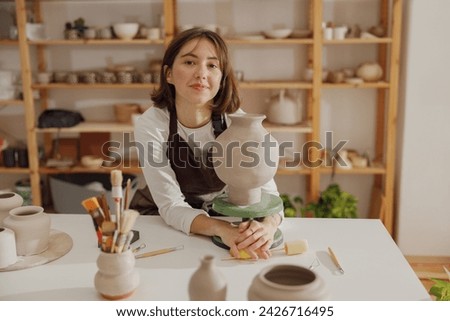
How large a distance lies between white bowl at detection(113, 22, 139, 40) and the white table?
1.95 meters

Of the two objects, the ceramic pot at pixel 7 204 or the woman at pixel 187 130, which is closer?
the ceramic pot at pixel 7 204

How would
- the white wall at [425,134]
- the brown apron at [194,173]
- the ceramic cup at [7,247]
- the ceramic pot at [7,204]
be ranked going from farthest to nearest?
the white wall at [425,134] < the brown apron at [194,173] < the ceramic pot at [7,204] < the ceramic cup at [7,247]

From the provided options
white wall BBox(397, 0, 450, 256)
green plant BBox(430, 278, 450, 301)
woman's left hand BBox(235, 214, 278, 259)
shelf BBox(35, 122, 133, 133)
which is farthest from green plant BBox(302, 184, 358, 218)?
woman's left hand BBox(235, 214, 278, 259)

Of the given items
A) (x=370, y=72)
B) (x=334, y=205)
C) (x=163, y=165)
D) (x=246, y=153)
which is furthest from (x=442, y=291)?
(x=370, y=72)

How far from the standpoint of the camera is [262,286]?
1.01 meters

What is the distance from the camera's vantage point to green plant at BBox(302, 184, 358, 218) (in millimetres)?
3393

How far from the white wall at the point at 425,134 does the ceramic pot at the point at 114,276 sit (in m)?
2.48

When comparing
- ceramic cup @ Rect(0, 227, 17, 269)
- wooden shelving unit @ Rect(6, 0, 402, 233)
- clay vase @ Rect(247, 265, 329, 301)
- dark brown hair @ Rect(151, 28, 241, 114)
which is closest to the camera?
clay vase @ Rect(247, 265, 329, 301)

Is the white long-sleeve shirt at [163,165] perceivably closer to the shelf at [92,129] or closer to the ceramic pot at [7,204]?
the ceramic pot at [7,204]

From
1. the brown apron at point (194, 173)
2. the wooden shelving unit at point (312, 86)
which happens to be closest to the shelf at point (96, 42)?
the wooden shelving unit at point (312, 86)

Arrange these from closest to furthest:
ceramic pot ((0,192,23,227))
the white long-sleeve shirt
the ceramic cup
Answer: the ceramic cup
ceramic pot ((0,192,23,227))
the white long-sleeve shirt

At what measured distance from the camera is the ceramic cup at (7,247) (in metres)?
1.40

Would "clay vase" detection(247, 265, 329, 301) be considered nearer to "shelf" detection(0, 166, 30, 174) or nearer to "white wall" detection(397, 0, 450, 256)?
"white wall" detection(397, 0, 450, 256)
